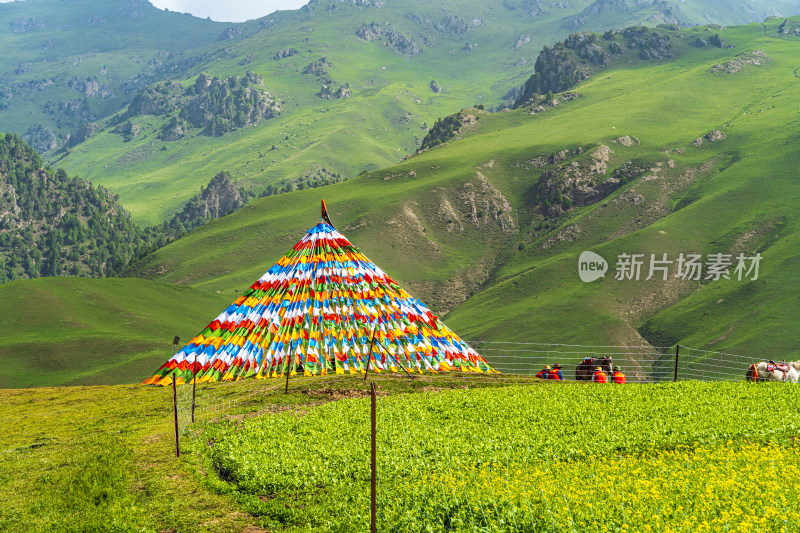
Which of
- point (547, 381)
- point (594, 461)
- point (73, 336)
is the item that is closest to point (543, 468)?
point (594, 461)

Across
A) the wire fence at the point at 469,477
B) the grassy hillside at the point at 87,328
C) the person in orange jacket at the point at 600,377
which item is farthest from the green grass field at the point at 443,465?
the grassy hillside at the point at 87,328

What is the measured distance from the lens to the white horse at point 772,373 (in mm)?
45906

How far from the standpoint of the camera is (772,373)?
45938mm

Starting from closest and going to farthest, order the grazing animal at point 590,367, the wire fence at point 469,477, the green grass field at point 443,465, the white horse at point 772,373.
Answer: the wire fence at point 469,477 < the green grass field at point 443,465 < the white horse at point 772,373 < the grazing animal at point 590,367

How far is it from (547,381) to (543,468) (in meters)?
23.8

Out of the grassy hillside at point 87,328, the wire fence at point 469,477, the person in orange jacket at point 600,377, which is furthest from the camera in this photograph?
the grassy hillside at point 87,328

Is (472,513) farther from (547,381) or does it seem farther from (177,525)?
(547,381)

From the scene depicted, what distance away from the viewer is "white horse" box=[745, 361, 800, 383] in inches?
1807

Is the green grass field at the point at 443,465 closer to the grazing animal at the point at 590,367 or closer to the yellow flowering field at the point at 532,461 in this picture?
the yellow flowering field at the point at 532,461

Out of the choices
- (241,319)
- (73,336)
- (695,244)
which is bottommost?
(73,336)

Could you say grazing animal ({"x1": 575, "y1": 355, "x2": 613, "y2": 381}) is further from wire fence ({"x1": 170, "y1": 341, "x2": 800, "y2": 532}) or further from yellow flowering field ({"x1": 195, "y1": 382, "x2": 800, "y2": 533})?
wire fence ({"x1": 170, "y1": 341, "x2": 800, "y2": 532})

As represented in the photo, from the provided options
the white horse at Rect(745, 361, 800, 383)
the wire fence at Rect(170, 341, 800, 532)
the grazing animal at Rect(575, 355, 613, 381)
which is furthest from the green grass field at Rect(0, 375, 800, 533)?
the grazing animal at Rect(575, 355, 613, 381)

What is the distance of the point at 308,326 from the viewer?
105 ft

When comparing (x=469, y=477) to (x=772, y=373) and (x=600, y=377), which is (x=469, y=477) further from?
(x=772, y=373)
